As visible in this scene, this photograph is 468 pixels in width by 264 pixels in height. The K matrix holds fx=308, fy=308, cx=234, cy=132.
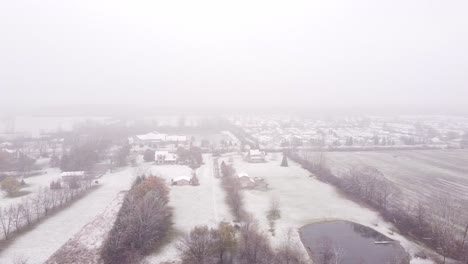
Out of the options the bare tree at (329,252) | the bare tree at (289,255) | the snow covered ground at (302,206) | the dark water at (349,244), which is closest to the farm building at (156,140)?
the snow covered ground at (302,206)

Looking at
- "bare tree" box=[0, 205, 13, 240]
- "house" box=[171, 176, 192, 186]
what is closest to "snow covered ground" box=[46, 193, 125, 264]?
"bare tree" box=[0, 205, 13, 240]

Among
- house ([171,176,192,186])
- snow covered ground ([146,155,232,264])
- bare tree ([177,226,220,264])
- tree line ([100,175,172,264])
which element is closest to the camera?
bare tree ([177,226,220,264])

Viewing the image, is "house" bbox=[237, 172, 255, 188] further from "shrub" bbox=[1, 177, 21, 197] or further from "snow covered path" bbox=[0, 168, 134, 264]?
"shrub" bbox=[1, 177, 21, 197]

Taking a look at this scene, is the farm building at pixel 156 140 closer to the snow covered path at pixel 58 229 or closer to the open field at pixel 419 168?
the snow covered path at pixel 58 229

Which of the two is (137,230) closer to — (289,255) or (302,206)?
(289,255)

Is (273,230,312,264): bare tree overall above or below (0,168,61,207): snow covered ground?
below

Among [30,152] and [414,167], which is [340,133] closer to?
[414,167]

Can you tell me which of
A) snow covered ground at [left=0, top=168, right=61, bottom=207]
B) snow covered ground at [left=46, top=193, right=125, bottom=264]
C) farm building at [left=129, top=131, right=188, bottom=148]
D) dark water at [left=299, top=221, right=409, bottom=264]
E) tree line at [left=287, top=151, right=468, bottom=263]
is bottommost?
dark water at [left=299, top=221, right=409, bottom=264]
